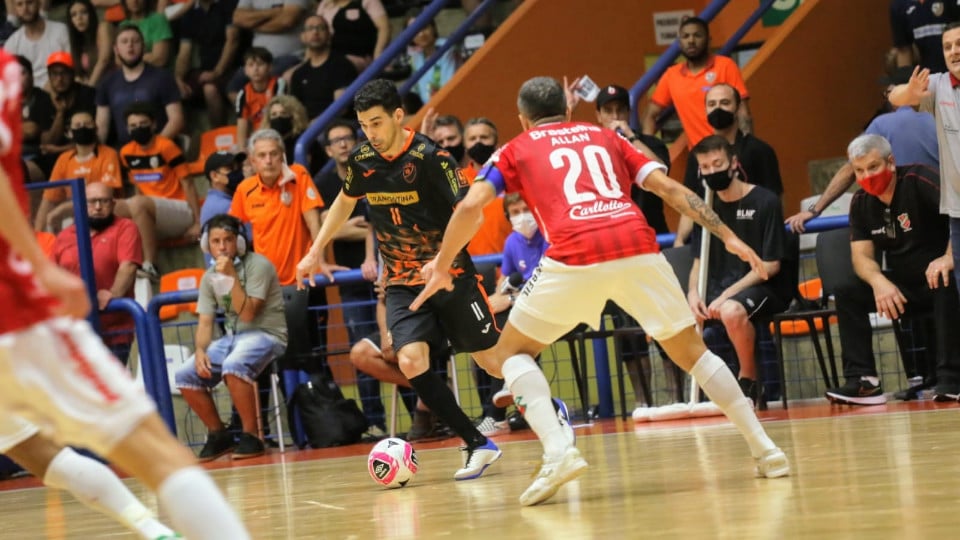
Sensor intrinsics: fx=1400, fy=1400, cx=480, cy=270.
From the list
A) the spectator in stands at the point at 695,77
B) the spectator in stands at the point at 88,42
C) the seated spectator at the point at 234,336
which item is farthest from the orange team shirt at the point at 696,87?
the spectator in stands at the point at 88,42

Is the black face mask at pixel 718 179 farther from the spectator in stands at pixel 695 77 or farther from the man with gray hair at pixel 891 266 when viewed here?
the spectator in stands at pixel 695 77

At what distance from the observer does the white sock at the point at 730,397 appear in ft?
18.5

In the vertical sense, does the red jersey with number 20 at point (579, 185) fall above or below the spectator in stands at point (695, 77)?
below

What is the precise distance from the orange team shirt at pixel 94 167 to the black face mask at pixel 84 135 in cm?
12

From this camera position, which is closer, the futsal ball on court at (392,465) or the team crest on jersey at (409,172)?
the futsal ball on court at (392,465)

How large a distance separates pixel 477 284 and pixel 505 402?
8.19 ft

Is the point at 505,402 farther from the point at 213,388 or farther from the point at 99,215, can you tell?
the point at 99,215

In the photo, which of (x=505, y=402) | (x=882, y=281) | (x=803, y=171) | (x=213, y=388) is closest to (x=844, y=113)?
(x=803, y=171)

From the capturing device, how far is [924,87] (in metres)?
8.41

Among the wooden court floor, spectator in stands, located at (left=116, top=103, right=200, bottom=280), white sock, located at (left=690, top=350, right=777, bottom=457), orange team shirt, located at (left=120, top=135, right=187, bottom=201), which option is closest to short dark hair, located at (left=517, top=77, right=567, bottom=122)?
white sock, located at (left=690, top=350, right=777, bottom=457)

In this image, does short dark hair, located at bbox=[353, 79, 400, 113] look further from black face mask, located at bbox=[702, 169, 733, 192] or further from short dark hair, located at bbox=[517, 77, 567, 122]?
black face mask, located at bbox=[702, 169, 733, 192]

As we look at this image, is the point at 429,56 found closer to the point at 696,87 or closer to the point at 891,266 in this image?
the point at 696,87

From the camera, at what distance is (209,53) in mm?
14219

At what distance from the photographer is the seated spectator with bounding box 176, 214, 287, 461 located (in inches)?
408
